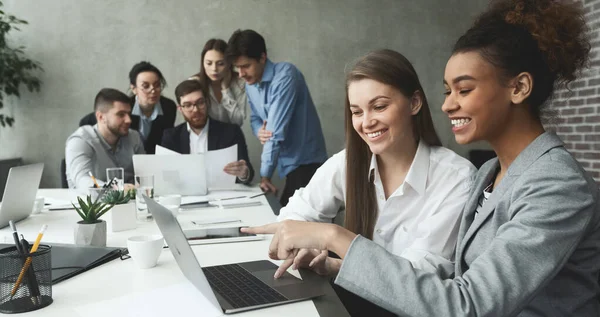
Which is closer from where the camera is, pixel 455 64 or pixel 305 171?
pixel 455 64

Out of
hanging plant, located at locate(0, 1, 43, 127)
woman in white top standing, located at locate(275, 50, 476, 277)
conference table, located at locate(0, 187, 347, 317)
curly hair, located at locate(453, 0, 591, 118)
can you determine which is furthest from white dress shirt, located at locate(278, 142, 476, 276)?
hanging plant, located at locate(0, 1, 43, 127)

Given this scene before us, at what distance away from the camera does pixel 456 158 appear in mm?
1493

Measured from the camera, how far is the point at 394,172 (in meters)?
1.61

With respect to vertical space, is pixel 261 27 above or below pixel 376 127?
above

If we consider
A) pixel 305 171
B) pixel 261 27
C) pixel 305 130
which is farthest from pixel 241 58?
pixel 261 27

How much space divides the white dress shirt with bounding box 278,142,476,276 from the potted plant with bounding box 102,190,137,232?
539 mm

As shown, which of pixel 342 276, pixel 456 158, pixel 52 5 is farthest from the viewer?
pixel 52 5

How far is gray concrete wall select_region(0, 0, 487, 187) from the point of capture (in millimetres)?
4586

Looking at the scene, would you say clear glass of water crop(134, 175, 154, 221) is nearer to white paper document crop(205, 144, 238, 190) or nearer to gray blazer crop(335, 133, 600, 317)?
white paper document crop(205, 144, 238, 190)

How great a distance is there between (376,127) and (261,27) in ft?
11.4

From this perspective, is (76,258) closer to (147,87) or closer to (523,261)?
(523,261)

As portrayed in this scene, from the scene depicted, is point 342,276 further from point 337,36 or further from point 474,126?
point 337,36

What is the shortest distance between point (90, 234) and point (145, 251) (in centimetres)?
30

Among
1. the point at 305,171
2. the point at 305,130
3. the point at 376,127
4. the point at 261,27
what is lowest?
the point at 305,171
